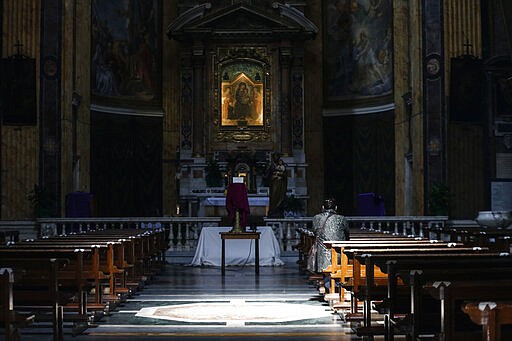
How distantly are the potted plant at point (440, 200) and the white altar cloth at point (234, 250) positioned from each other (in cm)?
410

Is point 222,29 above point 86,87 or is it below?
above

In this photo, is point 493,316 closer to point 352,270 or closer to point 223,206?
point 352,270

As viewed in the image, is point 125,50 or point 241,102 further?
point 125,50

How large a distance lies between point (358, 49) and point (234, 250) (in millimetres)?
10532

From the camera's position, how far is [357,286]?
859 cm

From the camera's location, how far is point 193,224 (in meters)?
18.9

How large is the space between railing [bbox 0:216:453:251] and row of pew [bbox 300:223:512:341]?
7010mm

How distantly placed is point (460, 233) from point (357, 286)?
436 centimetres

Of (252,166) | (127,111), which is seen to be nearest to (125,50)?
(127,111)

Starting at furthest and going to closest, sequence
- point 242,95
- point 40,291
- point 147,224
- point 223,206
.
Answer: point 242,95
point 223,206
point 147,224
point 40,291

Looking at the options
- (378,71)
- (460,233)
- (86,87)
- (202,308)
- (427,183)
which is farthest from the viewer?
(378,71)

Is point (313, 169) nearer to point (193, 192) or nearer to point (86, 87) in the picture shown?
point (193, 192)

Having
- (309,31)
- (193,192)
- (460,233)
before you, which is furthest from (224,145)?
(460,233)

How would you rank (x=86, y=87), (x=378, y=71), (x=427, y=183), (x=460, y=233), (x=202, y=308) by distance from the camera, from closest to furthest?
(x=202, y=308), (x=460, y=233), (x=427, y=183), (x=86, y=87), (x=378, y=71)
